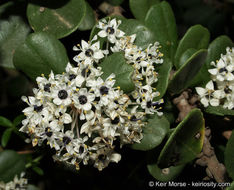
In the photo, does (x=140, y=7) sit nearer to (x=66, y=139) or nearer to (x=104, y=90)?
(x=104, y=90)

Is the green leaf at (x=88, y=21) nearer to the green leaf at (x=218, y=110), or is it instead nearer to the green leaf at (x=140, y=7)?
the green leaf at (x=140, y=7)

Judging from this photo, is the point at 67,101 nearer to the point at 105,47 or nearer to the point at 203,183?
the point at 105,47

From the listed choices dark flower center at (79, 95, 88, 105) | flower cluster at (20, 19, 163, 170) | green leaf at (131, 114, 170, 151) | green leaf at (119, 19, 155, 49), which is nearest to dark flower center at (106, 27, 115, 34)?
flower cluster at (20, 19, 163, 170)

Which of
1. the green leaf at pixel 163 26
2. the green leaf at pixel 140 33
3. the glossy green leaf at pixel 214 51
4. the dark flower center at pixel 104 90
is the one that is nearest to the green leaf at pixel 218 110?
the glossy green leaf at pixel 214 51

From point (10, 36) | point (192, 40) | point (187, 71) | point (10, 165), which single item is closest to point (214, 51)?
point (192, 40)

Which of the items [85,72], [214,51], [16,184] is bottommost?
[16,184]

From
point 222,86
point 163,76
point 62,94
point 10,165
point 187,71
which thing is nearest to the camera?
point 62,94

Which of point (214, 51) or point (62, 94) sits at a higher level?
point (62, 94)
